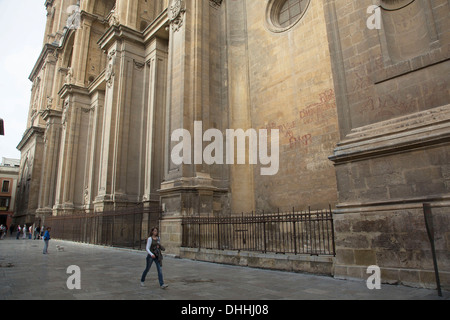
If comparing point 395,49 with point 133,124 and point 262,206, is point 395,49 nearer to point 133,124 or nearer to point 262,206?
→ point 262,206

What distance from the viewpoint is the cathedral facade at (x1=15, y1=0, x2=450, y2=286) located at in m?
6.11

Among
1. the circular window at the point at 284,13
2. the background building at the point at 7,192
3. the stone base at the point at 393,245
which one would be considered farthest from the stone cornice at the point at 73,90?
the background building at the point at 7,192

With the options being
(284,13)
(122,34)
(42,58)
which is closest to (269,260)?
(284,13)

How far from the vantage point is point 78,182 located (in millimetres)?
27844

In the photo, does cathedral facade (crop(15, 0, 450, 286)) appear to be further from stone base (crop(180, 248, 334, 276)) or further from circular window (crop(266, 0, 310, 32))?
stone base (crop(180, 248, 334, 276))

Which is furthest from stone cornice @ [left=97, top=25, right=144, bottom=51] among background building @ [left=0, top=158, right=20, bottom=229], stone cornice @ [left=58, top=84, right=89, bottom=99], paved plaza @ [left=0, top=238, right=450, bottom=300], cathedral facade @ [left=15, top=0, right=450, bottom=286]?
background building @ [left=0, top=158, right=20, bottom=229]

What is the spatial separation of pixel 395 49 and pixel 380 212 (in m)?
3.83

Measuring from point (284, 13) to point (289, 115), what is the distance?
4983mm

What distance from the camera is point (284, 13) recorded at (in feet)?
44.6

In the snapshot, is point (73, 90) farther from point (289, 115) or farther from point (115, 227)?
point (289, 115)

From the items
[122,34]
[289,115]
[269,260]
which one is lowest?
[269,260]

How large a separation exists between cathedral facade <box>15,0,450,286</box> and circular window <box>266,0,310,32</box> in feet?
0.19
